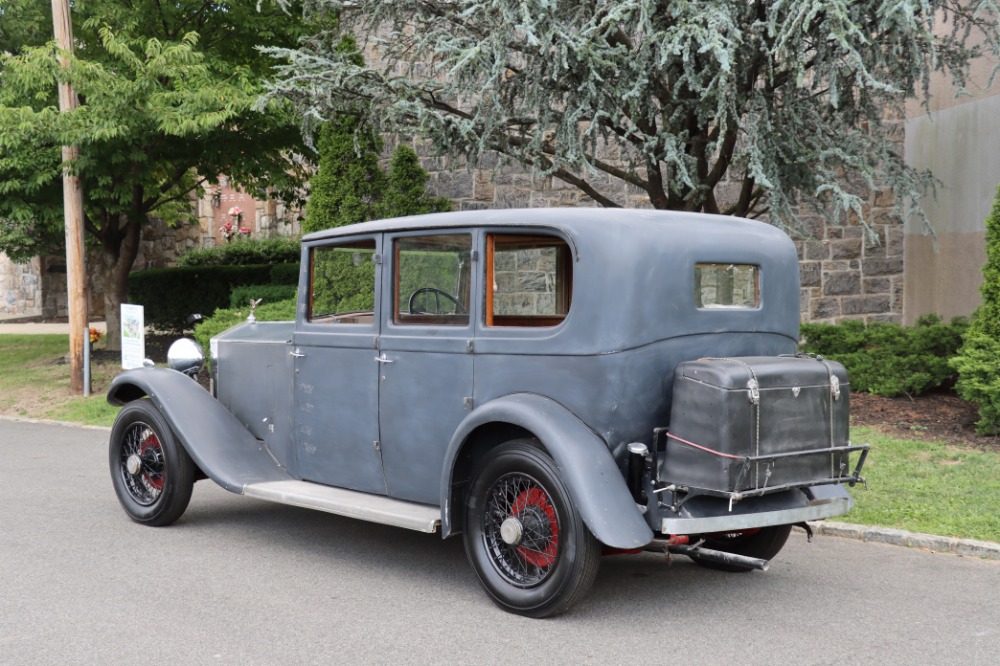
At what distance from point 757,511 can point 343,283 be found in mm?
2697

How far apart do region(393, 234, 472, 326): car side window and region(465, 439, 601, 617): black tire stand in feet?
2.82

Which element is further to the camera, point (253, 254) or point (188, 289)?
point (253, 254)

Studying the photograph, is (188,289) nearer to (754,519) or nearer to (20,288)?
(20,288)

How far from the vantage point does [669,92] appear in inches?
410

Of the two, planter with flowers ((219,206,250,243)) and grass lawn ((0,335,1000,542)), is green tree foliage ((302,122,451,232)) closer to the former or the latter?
grass lawn ((0,335,1000,542))

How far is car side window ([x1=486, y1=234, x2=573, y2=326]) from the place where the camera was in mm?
5152

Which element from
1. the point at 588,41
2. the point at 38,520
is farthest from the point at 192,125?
the point at 38,520

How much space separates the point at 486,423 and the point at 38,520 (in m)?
3.63

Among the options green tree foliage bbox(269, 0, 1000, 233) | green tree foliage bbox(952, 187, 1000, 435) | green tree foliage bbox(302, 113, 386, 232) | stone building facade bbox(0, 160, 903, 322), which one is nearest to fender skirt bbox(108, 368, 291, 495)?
green tree foliage bbox(269, 0, 1000, 233)

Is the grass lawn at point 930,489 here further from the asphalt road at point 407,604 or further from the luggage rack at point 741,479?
the luggage rack at point 741,479

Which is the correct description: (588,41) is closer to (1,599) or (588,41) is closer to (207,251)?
(1,599)

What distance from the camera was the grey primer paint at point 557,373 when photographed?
461 cm

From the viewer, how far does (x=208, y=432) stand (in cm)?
632

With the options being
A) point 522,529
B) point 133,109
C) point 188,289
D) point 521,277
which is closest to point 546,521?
point 522,529
